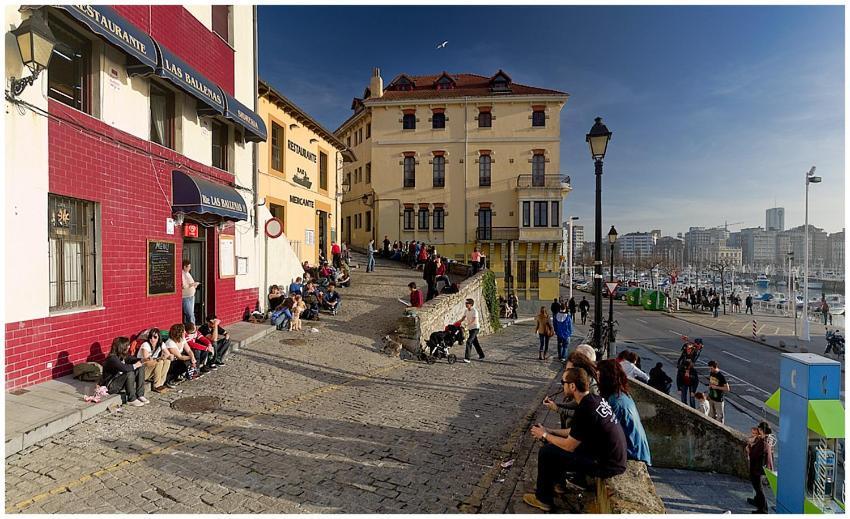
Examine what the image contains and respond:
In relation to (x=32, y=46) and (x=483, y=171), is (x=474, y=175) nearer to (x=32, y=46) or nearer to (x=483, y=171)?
(x=483, y=171)

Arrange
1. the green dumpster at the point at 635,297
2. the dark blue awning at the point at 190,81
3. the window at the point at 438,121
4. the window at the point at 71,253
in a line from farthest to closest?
the green dumpster at the point at 635,297 → the window at the point at 438,121 → the dark blue awning at the point at 190,81 → the window at the point at 71,253

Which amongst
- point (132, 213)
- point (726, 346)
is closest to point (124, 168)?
point (132, 213)

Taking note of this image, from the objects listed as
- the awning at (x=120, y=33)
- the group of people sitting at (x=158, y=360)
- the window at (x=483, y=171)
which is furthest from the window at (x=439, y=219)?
the awning at (x=120, y=33)

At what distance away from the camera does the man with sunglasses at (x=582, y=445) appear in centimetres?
374

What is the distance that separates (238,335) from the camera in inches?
410

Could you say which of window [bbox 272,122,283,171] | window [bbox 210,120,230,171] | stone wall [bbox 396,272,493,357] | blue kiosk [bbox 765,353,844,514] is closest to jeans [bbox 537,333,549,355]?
stone wall [bbox 396,272,493,357]

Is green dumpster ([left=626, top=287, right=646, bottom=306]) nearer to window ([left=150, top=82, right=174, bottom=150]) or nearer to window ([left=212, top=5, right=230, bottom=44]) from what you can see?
window ([left=212, top=5, right=230, bottom=44])

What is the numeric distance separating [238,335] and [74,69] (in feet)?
20.1

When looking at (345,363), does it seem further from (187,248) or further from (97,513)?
(97,513)

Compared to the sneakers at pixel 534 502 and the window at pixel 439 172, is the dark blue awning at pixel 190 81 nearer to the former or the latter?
the sneakers at pixel 534 502

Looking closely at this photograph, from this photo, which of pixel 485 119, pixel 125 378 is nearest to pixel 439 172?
pixel 485 119

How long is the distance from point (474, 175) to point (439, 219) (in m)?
4.35

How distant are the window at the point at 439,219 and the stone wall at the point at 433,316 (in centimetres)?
1676

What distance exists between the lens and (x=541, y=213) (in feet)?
107
